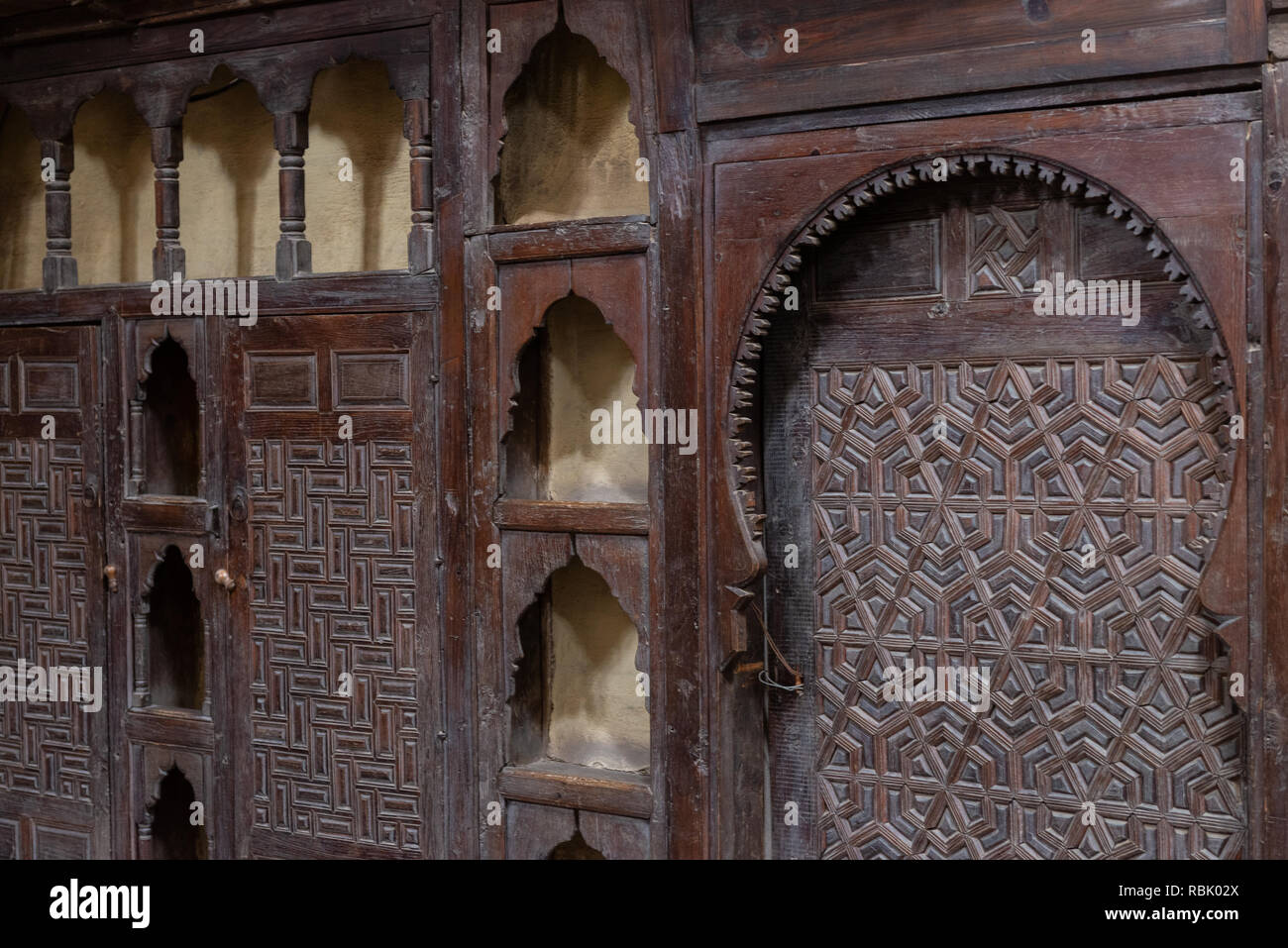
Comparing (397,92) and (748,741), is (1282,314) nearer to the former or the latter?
(748,741)

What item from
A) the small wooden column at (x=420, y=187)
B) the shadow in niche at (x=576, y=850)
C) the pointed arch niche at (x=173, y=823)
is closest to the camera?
the small wooden column at (x=420, y=187)

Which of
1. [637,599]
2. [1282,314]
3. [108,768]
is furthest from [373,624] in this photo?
[1282,314]

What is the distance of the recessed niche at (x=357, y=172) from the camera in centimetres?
358

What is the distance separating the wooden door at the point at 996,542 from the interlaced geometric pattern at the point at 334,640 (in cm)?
100

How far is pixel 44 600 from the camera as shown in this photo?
150 inches

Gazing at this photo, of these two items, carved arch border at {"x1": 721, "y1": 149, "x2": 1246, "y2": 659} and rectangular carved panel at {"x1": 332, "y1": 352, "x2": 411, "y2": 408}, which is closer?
carved arch border at {"x1": 721, "y1": 149, "x2": 1246, "y2": 659}

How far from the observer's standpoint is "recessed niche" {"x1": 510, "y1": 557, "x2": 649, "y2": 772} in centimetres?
332

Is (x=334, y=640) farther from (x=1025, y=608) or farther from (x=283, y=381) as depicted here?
(x=1025, y=608)

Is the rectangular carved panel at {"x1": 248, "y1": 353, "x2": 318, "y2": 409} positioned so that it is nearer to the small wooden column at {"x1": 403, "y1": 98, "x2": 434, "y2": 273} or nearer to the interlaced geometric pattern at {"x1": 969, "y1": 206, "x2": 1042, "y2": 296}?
the small wooden column at {"x1": 403, "y1": 98, "x2": 434, "y2": 273}

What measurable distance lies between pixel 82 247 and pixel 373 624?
67.0 inches

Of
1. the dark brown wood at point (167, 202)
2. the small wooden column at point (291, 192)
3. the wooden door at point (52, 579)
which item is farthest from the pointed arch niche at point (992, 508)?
the wooden door at point (52, 579)

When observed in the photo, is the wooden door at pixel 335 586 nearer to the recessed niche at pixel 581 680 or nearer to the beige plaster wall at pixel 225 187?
the recessed niche at pixel 581 680

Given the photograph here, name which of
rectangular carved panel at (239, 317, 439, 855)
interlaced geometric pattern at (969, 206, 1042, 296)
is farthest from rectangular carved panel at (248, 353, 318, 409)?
interlaced geometric pattern at (969, 206, 1042, 296)

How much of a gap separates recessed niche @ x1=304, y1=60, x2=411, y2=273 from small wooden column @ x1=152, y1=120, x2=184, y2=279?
37cm
